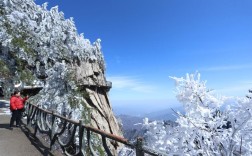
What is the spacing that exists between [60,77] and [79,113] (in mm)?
4326

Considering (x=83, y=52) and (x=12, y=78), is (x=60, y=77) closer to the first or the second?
(x=12, y=78)

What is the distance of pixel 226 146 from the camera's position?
4.40m

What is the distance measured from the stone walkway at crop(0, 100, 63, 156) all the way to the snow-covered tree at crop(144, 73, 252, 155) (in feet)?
18.2

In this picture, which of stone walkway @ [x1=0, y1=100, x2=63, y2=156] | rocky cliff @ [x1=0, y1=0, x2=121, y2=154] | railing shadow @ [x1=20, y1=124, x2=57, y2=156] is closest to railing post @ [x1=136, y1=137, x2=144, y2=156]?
stone walkway @ [x1=0, y1=100, x2=63, y2=156]

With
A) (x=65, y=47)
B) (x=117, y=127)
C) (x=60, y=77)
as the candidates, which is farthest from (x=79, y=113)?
(x=117, y=127)

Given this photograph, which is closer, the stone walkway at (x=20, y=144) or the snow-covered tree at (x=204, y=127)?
the snow-covered tree at (x=204, y=127)

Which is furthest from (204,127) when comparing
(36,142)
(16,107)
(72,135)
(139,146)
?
(16,107)

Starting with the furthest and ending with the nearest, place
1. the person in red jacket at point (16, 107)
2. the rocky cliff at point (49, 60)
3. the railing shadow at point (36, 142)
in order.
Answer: the rocky cliff at point (49, 60)
the person in red jacket at point (16, 107)
the railing shadow at point (36, 142)

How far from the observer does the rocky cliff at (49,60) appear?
2175 centimetres

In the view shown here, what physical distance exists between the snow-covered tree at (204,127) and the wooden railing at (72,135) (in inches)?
14.7

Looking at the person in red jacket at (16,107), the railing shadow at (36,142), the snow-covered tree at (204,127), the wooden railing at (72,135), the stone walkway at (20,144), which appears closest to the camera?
the snow-covered tree at (204,127)

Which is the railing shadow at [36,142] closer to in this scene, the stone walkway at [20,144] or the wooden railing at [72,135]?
the stone walkway at [20,144]

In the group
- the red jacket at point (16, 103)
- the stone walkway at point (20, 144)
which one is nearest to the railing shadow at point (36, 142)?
the stone walkway at point (20, 144)

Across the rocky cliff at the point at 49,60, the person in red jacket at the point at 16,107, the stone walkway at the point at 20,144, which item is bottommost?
the stone walkway at the point at 20,144
